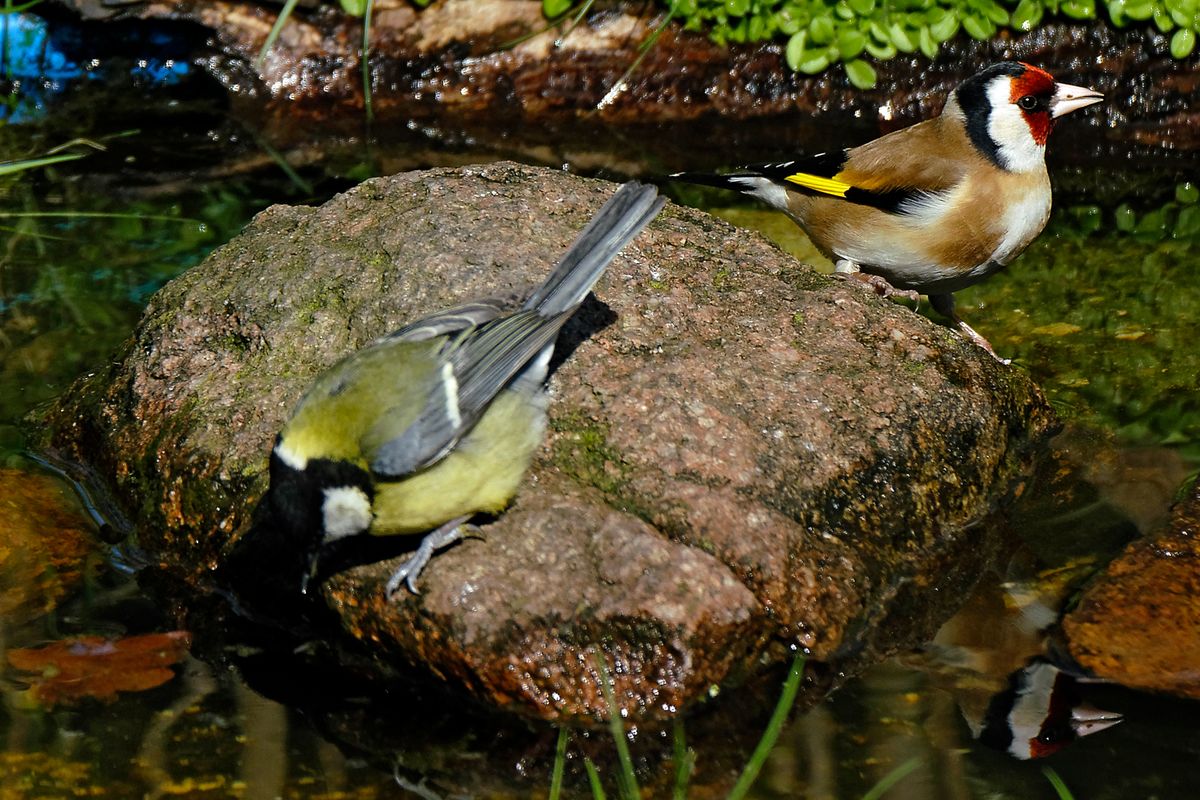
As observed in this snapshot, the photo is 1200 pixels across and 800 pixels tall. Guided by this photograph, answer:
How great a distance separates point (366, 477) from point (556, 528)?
1.80 feet

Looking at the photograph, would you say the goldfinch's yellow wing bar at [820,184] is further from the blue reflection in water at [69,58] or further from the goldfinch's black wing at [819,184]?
the blue reflection in water at [69,58]

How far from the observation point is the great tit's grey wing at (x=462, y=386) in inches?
150

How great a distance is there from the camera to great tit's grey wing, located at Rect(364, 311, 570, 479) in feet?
12.5

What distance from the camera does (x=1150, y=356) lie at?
565 centimetres

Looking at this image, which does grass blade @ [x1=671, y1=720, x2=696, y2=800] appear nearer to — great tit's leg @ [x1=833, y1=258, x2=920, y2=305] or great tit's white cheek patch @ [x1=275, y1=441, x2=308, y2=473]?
great tit's white cheek patch @ [x1=275, y1=441, x2=308, y2=473]

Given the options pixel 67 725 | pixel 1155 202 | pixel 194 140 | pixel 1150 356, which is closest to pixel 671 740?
pixel 67 725

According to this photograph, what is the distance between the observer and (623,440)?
4156mm

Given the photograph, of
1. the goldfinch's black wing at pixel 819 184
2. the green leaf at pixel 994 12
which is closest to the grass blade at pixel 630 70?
the green leaf at pixel 994 12

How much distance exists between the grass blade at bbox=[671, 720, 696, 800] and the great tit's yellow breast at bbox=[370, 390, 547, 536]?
839 millimetres

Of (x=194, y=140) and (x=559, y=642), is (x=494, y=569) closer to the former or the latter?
(x=559, y=642)

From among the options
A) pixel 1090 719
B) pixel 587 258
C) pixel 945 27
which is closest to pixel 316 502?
pixel 587 258

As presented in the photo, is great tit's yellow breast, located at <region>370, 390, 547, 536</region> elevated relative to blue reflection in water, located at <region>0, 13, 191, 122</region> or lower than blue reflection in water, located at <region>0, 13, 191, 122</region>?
lower

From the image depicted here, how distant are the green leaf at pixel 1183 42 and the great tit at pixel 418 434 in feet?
17.4

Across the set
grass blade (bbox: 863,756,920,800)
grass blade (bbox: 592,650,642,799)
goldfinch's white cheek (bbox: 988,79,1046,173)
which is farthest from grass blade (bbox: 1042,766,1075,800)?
goldfinch's white cheek (bbox: 988,79,1046,173)
